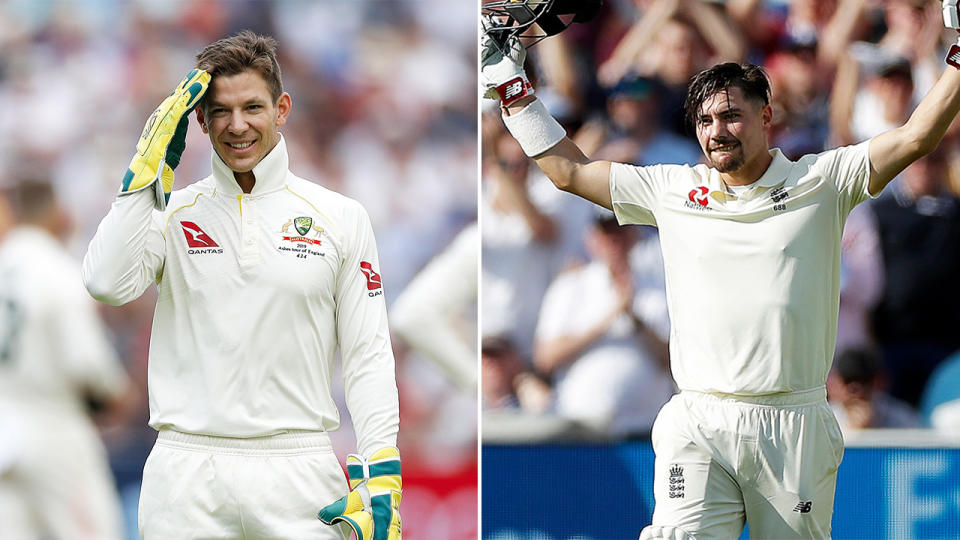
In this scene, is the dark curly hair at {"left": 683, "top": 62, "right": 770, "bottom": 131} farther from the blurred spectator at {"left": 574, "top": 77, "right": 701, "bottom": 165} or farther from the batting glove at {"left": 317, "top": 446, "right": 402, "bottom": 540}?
the blurred spectator at {"left": 574, "top": 77, "right": 701, "bottom": 165}

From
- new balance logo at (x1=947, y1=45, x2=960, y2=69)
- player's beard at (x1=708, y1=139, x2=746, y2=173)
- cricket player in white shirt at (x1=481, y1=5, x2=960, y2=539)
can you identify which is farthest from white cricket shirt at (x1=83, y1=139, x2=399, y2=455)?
new balance logo at (x1=947, y1=45, x2=960, y2=69)

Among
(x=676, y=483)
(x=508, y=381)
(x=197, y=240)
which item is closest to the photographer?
(x=197, y=240)

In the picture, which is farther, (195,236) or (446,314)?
(446,314)

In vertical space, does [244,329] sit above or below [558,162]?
below

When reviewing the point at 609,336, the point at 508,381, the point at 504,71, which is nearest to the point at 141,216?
the point at 504,71

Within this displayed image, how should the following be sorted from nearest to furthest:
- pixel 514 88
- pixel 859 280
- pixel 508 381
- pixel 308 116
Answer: pixel 514 88
pixel 859 280
pixel 508 381
pixel 308 116

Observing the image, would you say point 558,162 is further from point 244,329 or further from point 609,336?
point 609,336

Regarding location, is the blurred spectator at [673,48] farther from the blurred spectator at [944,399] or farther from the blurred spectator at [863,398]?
the blurred spectator at [944,399]

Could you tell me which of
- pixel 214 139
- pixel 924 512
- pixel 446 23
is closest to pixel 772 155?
pixel 214 139
